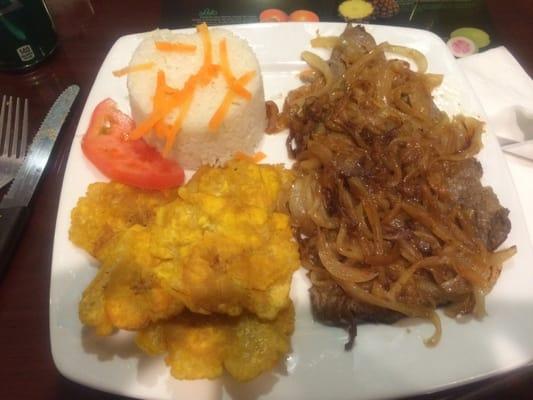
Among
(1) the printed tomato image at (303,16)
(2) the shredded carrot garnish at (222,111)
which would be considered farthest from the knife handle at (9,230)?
(1) the printed tomato image at (303,16)

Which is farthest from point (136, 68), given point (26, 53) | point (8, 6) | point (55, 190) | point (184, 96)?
point (26, 53)

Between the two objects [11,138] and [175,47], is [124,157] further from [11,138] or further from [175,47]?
[11,138]

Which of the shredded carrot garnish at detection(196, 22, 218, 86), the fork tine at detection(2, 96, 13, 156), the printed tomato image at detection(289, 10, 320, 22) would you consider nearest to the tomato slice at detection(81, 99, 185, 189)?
the shredded carrot garnish at detection(196, 22, 218, 86)

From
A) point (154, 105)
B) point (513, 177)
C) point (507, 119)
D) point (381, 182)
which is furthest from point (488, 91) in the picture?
point (154, 105)

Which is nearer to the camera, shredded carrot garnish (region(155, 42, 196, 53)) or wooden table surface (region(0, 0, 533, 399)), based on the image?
wooden table surface (region(0, 0, 533, 399))

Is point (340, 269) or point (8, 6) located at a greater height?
point (8, 6)

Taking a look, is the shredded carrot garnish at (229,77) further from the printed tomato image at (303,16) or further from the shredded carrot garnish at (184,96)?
the printed tomato image at (303,16)

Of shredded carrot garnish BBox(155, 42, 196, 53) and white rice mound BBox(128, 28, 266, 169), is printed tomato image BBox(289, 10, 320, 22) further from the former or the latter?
shredded carrot garnish BBox(155, 42, 196, 53)
